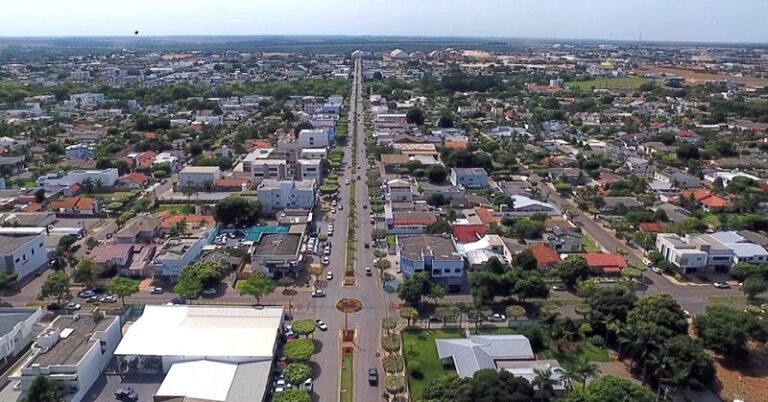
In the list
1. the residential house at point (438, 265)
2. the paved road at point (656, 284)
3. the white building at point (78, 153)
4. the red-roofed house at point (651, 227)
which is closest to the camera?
the paved road at point (656, 284)

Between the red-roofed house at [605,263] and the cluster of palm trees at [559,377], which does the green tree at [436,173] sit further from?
the cluster of palm trees at [559,377]

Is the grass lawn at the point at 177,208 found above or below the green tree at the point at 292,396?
above

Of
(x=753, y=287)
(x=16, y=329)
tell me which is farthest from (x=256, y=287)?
(x=753, y=287)

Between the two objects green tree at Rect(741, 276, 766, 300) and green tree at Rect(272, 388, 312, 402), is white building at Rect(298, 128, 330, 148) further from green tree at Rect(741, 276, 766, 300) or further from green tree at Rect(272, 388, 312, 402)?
green tree at Rect(272, 388, 312, 402)

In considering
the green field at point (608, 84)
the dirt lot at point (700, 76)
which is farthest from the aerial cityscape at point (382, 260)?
the dirt lot at point (700, 76)

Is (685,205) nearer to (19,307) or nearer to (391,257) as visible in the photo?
(391,257)

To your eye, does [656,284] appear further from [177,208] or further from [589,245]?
[177,208]
